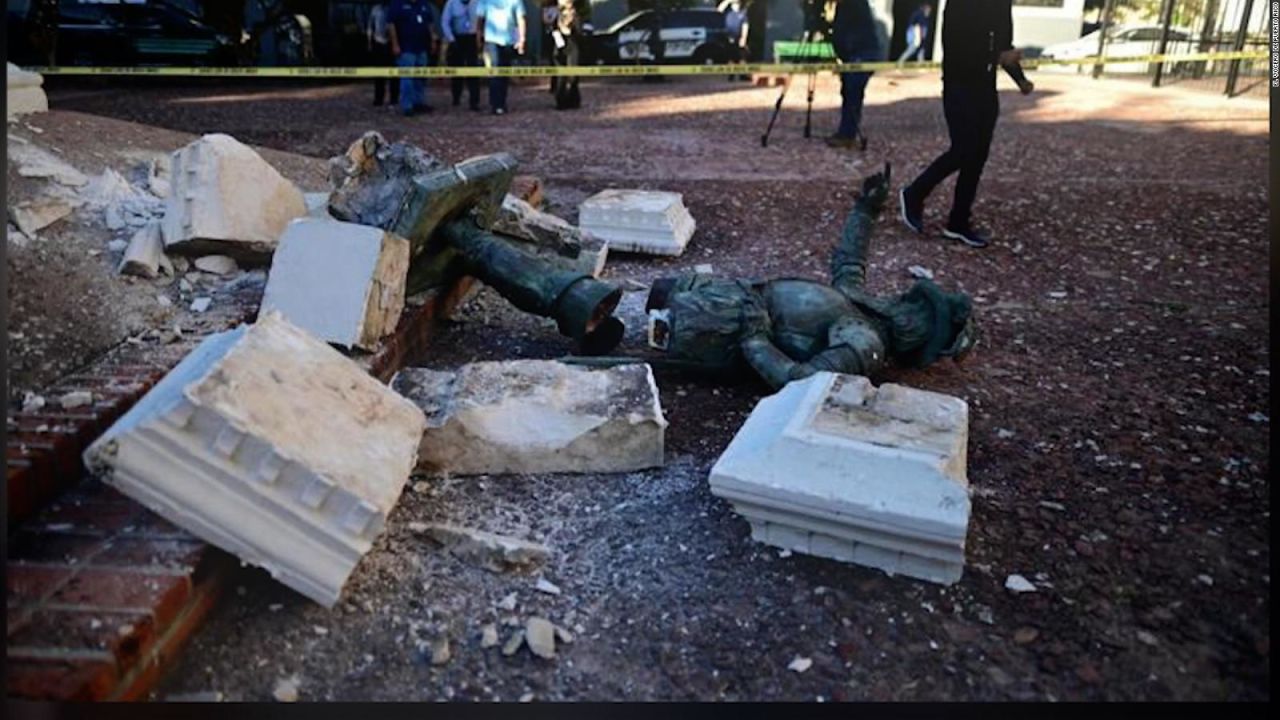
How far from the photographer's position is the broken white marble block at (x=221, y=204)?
296 cm

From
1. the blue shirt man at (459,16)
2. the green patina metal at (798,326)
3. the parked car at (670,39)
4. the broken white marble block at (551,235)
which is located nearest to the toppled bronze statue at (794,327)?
the green patina metal at (798,326)

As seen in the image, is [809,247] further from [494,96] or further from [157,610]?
[494,96]

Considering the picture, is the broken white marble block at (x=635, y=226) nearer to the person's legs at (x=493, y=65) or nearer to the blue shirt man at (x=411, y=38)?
the blue shirt man at (x=411, y=38)

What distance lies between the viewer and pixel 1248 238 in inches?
Answer: 192

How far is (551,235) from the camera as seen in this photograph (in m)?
3.98

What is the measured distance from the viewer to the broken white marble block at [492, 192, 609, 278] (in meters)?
3.79

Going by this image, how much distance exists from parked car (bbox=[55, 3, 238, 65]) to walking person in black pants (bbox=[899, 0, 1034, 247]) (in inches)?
165

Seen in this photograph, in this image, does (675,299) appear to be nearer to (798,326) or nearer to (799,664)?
(798,326)

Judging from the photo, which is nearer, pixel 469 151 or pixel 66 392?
pixel 66 392

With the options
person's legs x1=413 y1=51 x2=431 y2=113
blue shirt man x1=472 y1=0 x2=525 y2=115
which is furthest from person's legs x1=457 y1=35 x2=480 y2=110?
person's legs x1=413 y1=51 x2=431 y2=113

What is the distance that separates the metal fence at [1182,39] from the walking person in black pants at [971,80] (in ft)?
15.5

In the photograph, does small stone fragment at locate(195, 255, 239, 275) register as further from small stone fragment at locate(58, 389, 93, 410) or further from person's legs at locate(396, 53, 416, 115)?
person's legs at locate(396, 53, 416, 115)

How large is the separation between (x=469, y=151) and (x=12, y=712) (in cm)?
630

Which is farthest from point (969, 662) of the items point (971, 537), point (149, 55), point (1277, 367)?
point (149, 55)
